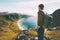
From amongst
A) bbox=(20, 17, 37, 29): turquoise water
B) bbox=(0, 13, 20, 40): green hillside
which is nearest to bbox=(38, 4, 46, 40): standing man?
bbox=(20, 17, 37, 29): turquoise water

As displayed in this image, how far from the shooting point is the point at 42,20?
6309 millimetres

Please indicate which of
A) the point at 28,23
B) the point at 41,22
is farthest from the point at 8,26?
the point at 41,22

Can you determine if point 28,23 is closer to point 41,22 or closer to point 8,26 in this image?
point 8,26

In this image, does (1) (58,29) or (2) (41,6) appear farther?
(1) (58,29)

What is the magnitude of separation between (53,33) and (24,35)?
0.55m

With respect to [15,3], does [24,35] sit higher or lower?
lower

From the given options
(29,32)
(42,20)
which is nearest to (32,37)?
(29,32)

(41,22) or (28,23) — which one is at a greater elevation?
(41,22)

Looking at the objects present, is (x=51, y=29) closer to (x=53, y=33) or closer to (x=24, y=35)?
(x=53, y=33)

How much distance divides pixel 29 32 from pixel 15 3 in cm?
63

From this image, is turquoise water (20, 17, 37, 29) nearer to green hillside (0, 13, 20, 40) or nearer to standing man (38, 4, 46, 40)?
green hillside (0, 13, 20, 40)

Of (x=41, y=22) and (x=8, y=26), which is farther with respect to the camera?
(x=8, y=26)

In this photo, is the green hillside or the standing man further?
the green hillside

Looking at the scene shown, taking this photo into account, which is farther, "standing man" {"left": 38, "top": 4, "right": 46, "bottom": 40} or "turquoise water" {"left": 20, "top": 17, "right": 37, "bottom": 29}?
"turquoise water" {"left": 20, "top": 17, "right": 37, "bottom": 29}
